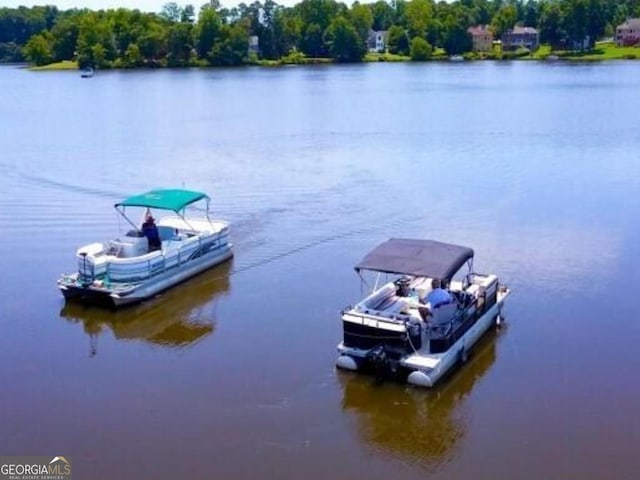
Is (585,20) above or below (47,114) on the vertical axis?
above

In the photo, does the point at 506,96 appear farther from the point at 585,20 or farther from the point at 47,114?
the point at 585,20

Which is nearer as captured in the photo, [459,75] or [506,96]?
[506,96]

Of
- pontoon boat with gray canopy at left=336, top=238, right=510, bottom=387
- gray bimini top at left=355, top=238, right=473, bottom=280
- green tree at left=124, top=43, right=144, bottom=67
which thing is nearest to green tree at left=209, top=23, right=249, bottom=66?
green tree at left=124, top=43, right=144, bottom=67

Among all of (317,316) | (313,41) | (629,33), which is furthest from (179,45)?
(317,316)

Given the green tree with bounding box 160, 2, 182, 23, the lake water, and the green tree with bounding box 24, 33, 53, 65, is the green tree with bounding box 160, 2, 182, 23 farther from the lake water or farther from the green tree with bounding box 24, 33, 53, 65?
the lake water

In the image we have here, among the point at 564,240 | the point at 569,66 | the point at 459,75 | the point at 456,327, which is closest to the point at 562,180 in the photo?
the point at 564,240

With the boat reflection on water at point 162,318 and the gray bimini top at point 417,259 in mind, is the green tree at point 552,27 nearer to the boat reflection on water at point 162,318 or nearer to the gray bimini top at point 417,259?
the boat reflection on water at point 162,318

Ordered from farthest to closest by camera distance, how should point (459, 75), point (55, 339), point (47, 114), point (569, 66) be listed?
point (569, 66) < point (459, 75) < point (47, 114) < point (55, 339)

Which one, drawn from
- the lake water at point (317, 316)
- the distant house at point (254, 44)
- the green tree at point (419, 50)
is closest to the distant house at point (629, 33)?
the green tree at point (419, 50)
